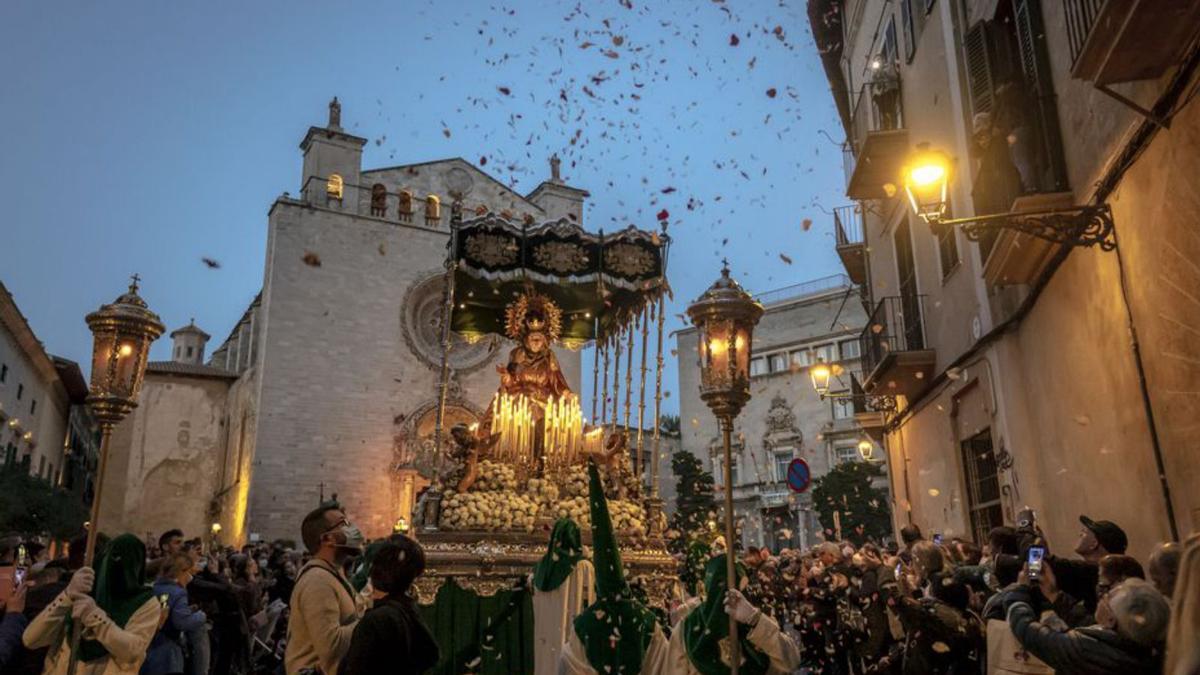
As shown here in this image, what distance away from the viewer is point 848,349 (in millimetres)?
38062

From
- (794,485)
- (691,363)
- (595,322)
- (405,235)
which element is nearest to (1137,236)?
(794,485)

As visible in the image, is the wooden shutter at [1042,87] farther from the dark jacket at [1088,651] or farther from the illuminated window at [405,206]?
the illuminated window at [405,206]

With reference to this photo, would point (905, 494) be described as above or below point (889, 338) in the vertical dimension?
below

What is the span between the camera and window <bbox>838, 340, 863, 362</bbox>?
37844 millimetres

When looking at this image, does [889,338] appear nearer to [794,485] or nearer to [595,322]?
[794,485]

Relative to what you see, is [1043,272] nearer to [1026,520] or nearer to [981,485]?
[1026,520]

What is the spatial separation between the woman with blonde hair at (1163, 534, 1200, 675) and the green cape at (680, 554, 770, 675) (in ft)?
6.70

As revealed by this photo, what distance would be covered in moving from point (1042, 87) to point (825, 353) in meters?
31.7

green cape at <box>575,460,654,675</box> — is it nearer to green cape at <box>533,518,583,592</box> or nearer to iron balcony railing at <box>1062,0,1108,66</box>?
green cape at <box>533,518,583,592</box>

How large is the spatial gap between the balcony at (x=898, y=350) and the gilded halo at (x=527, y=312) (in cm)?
495

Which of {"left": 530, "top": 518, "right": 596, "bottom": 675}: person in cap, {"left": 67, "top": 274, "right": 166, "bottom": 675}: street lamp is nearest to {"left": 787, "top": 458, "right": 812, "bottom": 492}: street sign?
{"left": 530, "top": 518, "right": 596, "bottom": 675}: person in cap

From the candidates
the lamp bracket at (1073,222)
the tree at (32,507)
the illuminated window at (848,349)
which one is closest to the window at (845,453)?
the illuminated window at (848,349)

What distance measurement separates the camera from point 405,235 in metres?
30.1

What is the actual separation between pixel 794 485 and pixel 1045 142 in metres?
6.65
